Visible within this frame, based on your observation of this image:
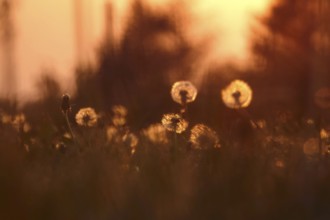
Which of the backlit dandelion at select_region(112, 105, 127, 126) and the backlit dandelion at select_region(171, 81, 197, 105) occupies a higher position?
the backlit dandelion at select_region(171, 81, 197, 105)

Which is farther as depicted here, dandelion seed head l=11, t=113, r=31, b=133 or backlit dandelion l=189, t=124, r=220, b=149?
dandelion seed head l=11, t=113, r=31, b=133

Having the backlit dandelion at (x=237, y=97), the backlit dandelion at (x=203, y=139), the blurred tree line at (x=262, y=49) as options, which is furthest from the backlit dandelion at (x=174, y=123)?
Result: the blurred tree line at (x=262, y=49)

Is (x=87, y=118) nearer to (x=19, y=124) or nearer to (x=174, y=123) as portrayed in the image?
(x=19, y=124)

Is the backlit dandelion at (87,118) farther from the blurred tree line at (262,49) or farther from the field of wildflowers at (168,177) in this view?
the blurred tree line at (262,49)

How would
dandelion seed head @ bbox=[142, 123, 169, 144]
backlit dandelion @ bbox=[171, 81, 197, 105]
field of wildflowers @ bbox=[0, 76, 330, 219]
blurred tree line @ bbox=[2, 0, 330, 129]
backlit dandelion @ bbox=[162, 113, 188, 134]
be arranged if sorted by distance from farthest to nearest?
blurred tree line @ bbox=[2, 0, 330, 129] < backlit dandelion @ bbox=[171, 81, 197, 105] < dandelion seed head @ bbox=[142, 123, 169, 144] < backlit dandelion @ bbox=[162, 113, 188, 134] < field of wildflowers @ bbox=[0, 76, 330, 219]

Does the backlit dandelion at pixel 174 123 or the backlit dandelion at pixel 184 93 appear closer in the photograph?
the backlit dandelion at pixel 174 123

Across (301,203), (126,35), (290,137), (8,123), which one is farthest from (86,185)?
(126,35)

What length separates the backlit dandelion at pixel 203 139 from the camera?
12.2 feet

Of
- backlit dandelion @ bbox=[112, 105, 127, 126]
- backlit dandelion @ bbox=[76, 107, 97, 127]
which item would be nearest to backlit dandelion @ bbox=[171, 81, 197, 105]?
backlit dandelion @ bbox=[112, 105, 127, 126]

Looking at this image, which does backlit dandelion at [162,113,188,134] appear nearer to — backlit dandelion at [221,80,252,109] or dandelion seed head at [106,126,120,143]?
dandelion seed head at [106,126,120,143]

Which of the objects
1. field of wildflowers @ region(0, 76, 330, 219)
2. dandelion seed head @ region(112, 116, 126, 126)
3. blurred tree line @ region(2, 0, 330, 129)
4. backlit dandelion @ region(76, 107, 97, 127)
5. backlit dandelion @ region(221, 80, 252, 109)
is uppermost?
blurred tree line @ region(2, 0, 330, 129)

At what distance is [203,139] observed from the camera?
12.5 ft

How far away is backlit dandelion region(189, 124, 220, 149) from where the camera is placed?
3723 millimetres

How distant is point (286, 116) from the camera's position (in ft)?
16.1
